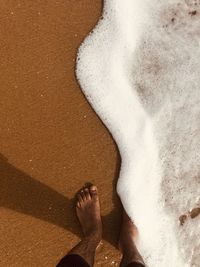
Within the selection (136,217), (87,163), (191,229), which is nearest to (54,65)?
(87,163)

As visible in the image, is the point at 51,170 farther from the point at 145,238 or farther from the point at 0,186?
the point at 145,238

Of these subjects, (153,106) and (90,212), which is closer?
(90,212)

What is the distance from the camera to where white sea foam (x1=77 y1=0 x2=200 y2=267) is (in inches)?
83.7

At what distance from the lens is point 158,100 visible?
221 cm

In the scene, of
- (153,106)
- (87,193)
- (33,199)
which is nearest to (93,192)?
(87,193)

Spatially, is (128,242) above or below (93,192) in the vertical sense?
below

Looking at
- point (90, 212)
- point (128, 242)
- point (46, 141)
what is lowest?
point (128, 242)

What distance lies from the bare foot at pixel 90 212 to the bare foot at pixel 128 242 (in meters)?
0.12

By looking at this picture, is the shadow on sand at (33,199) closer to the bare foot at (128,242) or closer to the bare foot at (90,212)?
the bare foot at (90,212)

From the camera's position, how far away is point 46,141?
2033 millimetres

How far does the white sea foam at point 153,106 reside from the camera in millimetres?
2125

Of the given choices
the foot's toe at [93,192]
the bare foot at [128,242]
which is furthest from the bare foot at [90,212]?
the bare foot at [128,242]

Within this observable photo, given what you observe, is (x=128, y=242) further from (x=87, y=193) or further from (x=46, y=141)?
(x=46, y=141)

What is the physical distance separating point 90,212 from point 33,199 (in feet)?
0.95
